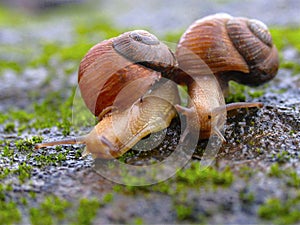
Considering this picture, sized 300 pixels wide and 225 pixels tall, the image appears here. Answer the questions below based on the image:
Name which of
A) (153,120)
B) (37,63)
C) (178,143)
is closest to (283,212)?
Result: (178,143)

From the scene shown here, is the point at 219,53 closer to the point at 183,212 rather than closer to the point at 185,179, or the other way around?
the point at 185,179

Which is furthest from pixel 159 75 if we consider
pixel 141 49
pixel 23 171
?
pixel 23 171

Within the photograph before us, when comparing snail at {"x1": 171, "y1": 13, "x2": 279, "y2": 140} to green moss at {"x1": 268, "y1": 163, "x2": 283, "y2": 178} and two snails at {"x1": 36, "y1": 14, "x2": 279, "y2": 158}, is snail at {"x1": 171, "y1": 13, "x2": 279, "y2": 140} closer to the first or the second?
two snails at {"x1": 36, "y1": 14, "x2": 279, "y2": 158}

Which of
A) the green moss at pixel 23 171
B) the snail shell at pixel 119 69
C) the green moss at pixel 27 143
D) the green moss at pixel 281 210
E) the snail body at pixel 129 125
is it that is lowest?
the green moss at pixel 27 143

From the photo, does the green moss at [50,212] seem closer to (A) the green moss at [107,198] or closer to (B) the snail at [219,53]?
(A) the green moss at [107,198]

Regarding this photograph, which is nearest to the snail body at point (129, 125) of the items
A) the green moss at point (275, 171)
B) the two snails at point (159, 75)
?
the two snails at point (159, 75)

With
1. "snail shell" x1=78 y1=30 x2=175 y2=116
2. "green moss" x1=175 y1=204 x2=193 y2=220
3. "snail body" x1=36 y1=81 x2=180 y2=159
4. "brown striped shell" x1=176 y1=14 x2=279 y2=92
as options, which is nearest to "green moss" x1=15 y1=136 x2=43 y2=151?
"snail body" x1=36 y1=81 x2=180 y2=159
